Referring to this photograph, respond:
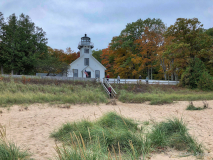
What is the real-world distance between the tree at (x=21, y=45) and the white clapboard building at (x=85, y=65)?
785 centimetres

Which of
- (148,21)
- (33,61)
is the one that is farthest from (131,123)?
(148,21)

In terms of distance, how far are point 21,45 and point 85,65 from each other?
13.3 metres

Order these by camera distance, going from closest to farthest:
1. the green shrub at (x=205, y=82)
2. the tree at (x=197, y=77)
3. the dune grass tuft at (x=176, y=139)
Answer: the dune grass tuft at (x=176, y=139)
the green shrub at (x=205, y=82)
the tree at (x=197, y=77)

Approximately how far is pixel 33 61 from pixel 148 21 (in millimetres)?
26039

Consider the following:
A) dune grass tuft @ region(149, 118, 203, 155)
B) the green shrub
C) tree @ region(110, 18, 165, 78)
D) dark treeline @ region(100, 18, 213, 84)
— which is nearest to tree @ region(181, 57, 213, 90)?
the green shrub

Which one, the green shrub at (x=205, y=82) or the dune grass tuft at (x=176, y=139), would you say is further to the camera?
the green shrub at (x=205, y=82)

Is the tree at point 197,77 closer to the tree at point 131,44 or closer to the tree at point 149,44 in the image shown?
the tree at point 149,44

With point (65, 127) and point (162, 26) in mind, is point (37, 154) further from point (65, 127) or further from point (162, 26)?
point (162, 26)

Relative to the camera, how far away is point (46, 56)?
34281mm

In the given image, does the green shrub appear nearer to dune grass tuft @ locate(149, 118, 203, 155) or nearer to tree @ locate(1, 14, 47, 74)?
dune grass tuft @ locate(149, 118, 203, 155)

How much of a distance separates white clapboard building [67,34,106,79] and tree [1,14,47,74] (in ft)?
25.7

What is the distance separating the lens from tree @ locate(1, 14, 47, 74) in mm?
29516

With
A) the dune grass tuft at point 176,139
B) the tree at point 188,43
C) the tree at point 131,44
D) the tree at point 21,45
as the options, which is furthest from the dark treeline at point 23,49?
the dune grass tuft at point 176,139

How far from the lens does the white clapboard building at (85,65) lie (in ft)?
106
